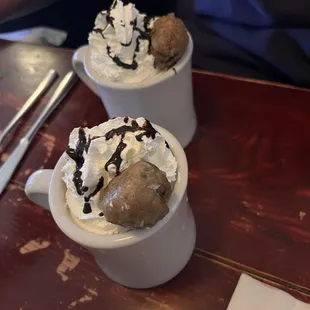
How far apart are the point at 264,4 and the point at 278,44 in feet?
0.18

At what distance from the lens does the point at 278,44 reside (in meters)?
0.72

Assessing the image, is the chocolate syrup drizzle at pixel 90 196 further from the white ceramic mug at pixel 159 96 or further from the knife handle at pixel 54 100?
the knife handle at pixel 54 100

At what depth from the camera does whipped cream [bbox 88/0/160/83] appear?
0.58 metres

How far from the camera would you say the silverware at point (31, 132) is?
0.67 metres

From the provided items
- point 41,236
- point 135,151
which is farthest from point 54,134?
point 135,151

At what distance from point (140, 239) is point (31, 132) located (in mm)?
307

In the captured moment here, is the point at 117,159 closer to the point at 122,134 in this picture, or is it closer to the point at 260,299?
the point at 122,134

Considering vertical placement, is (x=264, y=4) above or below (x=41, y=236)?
above

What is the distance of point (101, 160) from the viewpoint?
48 centimetres

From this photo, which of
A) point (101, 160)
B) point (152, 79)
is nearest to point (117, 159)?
point (101, 160)

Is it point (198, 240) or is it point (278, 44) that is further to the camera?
point (278, 44)

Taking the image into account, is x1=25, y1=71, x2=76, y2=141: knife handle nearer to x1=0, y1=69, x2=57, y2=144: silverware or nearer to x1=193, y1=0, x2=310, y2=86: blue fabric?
x1=0, y1=69, x2=57, y2=144: silverware

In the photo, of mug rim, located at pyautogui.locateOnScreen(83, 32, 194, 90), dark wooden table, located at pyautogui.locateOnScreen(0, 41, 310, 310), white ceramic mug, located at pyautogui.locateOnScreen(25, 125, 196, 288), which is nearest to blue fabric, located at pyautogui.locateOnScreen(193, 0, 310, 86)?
dark wooden table, located at pyautogui.locateOnScreen(0, 41, 310, 310)

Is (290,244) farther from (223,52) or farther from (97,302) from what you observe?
(223,52)
